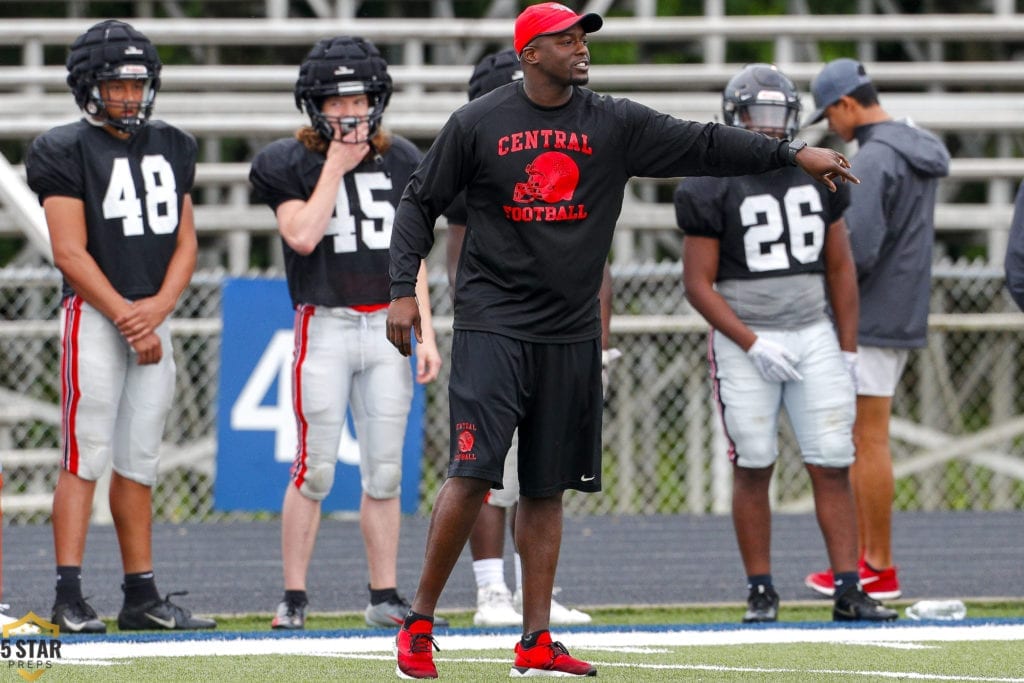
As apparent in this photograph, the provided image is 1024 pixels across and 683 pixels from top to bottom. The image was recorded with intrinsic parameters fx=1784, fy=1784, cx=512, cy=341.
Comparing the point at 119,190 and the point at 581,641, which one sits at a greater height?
the point at 119,190

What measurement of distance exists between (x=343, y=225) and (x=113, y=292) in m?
0.81

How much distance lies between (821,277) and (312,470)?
191 centimetres

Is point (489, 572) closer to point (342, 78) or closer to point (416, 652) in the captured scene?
point (416, 652)

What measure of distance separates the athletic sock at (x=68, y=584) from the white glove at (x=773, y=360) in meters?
2.40

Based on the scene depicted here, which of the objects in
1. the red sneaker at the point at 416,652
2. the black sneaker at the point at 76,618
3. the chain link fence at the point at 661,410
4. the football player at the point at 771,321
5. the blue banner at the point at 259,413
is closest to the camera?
the red sneaker at the point at 416,652

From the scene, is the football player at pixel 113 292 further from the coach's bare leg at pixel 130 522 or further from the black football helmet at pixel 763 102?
the black football helmet at pixel 763 102

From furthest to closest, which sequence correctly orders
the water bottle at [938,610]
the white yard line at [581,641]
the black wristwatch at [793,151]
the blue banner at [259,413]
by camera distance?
1. the blue banner at [259,413]
2. the water bottle at [938,610]
3. the white yard line at [581,641]
4. the black wristwatch at [793,151]

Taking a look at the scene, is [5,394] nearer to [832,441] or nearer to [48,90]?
[48,90]

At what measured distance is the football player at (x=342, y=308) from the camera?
6.07 metres

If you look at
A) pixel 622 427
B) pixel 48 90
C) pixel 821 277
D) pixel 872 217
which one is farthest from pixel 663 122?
pixel 48 90

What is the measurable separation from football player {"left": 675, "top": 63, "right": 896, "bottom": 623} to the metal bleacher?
15.6ft

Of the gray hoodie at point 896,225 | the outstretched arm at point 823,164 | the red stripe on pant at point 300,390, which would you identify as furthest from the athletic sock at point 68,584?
the gray hoodie at point 896,225

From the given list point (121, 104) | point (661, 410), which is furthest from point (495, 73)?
point (661, 410)

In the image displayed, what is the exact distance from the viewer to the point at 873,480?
22.6ft
